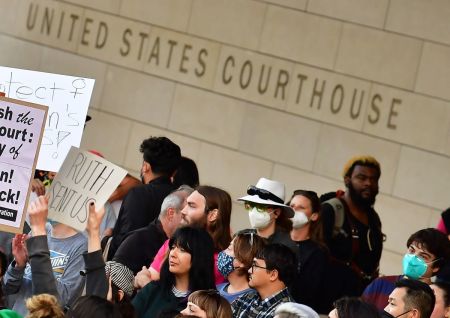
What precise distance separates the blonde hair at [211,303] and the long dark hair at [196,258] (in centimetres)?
67

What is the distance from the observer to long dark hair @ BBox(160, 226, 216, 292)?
8477 mm

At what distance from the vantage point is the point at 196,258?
8.48m

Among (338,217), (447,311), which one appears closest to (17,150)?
(447,311)

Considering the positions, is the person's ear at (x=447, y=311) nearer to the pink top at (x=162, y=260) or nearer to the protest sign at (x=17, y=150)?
the pink top at (x=162, y=260)

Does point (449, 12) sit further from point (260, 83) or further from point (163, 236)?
point (163, 236)

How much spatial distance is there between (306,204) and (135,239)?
4.97ft

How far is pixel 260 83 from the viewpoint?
13.8 metres

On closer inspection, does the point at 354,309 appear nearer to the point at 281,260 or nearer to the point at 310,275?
the point at 281,260

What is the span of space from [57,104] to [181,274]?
4.76ft

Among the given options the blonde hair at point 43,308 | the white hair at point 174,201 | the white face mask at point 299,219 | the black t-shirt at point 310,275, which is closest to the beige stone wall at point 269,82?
the white face mask at point 299,219

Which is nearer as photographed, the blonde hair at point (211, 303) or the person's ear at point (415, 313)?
the blonde hair at point (211, 303)

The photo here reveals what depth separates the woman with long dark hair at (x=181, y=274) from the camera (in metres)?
8.46

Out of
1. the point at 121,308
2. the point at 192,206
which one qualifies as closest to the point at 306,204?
the point at 192,206

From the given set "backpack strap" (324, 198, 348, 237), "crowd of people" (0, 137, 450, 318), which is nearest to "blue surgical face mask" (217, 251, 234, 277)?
"crowd of people" (0, 137, 450, 318)
